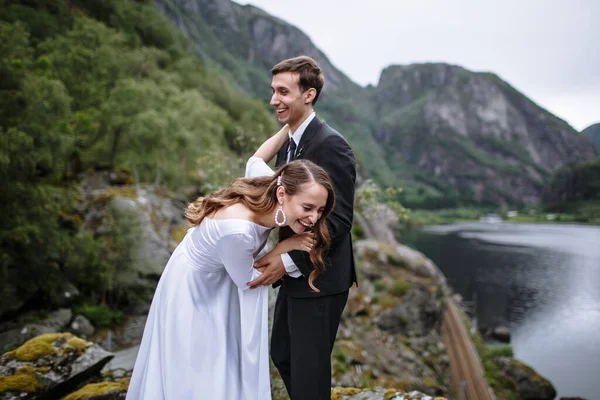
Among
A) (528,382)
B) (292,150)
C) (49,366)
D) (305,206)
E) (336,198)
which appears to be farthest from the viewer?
(528,382)

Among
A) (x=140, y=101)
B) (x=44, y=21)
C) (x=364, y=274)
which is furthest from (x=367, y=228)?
(x=44, y=21)

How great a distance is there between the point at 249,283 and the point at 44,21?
137 feet

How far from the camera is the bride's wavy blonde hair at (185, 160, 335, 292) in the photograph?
2496 mm

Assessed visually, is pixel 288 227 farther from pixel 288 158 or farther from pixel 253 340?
pixel 253 340

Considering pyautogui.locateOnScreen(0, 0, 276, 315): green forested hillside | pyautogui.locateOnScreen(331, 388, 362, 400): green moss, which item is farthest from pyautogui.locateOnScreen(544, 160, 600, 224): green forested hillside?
pyautogui.locateOnScreen(331, 388, 362, 400): green moss

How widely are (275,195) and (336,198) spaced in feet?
1.43

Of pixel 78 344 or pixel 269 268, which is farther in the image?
pixel 78 344

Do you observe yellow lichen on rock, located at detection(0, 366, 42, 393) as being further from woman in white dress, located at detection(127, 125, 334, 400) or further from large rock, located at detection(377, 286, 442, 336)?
large rock, located at detection(377, 286, 442, 336)

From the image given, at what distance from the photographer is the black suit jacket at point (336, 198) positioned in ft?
8.83

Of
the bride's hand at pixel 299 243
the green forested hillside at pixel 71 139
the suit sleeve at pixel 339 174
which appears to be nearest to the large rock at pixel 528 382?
the green forested hillside at pixel 71 139

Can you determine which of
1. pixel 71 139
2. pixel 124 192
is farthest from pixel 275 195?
pixel 124 192

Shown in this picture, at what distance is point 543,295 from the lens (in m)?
36.2

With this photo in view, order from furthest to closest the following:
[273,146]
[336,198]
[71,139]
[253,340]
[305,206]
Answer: [71,139] → [273,146] → [253,340] → [336,198] → [305,206]

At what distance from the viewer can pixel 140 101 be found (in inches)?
871
